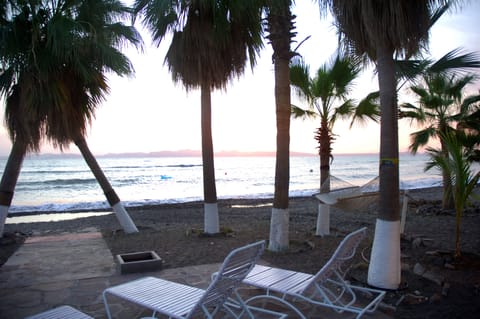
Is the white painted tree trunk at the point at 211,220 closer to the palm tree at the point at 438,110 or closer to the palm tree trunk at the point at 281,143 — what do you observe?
the palm tree trunk at the point at 281,143

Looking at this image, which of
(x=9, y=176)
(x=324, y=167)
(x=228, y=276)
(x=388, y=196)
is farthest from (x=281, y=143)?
(x=9, y=176)

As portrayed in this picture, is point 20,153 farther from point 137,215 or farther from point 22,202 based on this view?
point 22,202

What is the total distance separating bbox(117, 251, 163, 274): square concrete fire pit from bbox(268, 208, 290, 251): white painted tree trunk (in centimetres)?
195

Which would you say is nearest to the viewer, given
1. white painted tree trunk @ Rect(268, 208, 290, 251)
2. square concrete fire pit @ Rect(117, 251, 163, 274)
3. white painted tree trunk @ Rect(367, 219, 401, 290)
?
white painted tree trunk @ Rect(367, 219, 401, 290)

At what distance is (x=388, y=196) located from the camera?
14.4 ft

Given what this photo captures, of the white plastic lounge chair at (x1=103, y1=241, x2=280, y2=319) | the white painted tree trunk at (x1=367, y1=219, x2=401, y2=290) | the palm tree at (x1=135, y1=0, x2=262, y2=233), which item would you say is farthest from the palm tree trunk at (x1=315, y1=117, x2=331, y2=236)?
the white plastic lounge chair at (x1=103, y1=241, x2=280, y2=319)

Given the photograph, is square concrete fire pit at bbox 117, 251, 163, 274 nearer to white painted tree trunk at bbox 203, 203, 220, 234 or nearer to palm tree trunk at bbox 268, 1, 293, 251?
palm tree trunk at bbox 268, 1, 293, 251

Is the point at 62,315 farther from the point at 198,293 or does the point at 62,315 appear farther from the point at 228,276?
the point at 228,276

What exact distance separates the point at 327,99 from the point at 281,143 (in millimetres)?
2026

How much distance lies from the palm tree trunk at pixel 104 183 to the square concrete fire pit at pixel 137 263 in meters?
3.13

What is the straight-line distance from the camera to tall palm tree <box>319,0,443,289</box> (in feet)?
14.2

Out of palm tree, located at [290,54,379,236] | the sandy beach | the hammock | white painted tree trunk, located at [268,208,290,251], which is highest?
palm tree, located at [290,54,379,236]

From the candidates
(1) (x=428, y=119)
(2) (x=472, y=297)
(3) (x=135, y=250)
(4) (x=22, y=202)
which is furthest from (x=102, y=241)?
(4) (x=22, y=202)

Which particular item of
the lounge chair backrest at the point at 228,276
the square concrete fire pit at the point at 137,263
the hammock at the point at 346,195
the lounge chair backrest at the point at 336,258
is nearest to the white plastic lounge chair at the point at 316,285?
the lounge chair backrest at the point at 336,258
